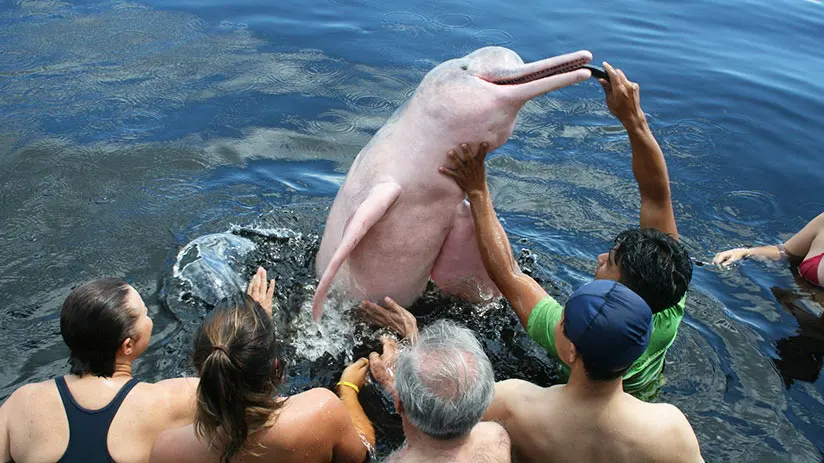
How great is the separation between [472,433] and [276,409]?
0.98 metres

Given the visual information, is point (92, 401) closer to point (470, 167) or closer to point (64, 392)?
point (64, 392)

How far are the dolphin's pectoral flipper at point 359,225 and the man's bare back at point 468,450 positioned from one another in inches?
81.2

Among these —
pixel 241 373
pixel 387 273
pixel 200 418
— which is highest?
pixel 241 373

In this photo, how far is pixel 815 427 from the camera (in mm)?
5547

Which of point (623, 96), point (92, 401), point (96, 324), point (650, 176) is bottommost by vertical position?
point (92, 401)

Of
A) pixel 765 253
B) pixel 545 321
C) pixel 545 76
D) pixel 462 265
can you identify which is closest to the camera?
pixel 545 321

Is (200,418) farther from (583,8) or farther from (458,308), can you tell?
(583,8)

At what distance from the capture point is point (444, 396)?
3.28m

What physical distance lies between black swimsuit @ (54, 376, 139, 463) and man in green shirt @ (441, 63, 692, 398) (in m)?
2.55

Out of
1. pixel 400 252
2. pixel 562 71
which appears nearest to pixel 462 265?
pixel 400 252

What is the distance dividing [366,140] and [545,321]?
5.48m

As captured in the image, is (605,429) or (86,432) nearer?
(605,429)

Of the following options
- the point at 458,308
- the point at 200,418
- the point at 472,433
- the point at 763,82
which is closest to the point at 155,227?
the point at 458,308

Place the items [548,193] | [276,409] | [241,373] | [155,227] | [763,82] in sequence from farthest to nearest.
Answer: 1. [763,82]
2. [548,193]
3. [155,227]
4. [276,409]
5. [241,373]
